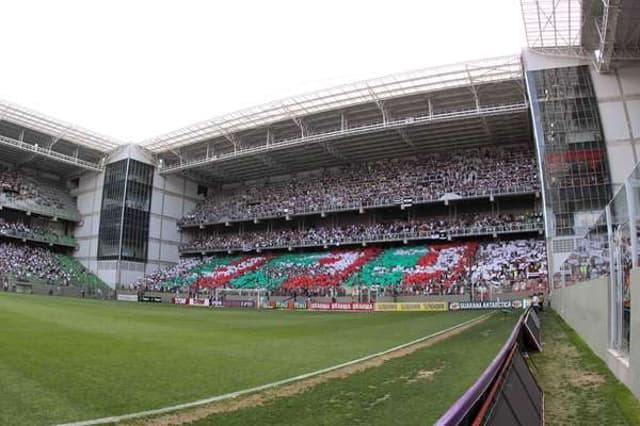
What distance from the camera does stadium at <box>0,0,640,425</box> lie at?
699 centimetres

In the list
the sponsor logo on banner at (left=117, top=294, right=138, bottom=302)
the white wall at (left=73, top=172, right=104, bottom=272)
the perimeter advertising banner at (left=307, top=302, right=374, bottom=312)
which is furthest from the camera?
the white wall at (left=73, top=172, right=104, bottom=272)

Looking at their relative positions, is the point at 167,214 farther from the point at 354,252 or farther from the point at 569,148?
the point at 569,148

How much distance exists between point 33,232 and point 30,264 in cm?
500

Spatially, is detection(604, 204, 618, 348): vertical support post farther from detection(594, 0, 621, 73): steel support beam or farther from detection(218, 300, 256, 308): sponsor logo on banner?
detection(218, 300, 256, 308): sponsor logo on banner

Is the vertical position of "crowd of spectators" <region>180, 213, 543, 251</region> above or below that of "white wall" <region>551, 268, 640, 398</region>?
above

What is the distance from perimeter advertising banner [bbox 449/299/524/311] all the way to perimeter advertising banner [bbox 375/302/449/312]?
2.14ft

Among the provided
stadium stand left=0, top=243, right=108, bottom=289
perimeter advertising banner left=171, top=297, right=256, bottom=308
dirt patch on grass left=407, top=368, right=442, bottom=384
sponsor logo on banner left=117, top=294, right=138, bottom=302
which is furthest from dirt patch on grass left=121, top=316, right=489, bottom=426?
stadium stand left=0, top=243, right=108, bottom=289

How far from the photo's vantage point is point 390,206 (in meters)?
48.7

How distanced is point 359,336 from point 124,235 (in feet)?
146

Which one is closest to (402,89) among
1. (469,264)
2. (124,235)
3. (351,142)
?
(351,142)

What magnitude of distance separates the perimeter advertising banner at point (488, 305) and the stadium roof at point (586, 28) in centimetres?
1736

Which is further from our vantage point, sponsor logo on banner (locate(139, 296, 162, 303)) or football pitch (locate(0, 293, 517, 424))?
sponsor logo on banner (locate(139, 296, 162, 303))

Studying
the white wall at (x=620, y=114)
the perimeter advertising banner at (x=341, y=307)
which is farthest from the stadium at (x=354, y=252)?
the perimeter advertising banner at (x=341, y=307)

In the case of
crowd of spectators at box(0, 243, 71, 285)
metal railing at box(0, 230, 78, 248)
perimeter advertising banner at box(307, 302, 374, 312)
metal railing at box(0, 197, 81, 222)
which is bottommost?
perimeter advertising banner at box(307, 302, 374, 312)
